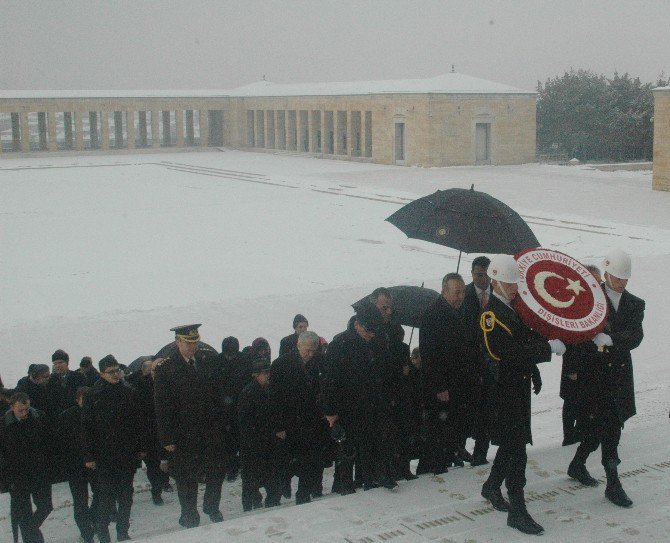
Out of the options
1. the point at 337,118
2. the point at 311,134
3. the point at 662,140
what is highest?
the point at 337,118

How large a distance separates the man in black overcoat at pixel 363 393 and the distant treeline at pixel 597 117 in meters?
41.0

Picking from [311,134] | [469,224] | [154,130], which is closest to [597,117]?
[311,134]

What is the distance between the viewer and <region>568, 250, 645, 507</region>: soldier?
5234 mm

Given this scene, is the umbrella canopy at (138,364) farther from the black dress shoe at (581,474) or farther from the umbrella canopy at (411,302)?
the black dress shoe at (581,474)

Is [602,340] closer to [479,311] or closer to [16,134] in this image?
[479,311]

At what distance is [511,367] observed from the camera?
4914 mm

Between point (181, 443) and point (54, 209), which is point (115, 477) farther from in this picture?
point (54, 209)

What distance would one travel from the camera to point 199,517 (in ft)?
18.7

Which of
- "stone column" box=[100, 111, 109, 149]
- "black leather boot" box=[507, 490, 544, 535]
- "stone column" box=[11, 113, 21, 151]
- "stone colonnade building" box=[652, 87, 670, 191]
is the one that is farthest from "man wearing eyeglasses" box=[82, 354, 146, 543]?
"stone column" box=[11, 113, 21, 151]

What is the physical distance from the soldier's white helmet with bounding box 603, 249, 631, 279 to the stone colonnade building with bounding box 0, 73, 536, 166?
35.3 metres

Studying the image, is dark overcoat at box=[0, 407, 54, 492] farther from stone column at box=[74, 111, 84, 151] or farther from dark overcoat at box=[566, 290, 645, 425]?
stone column at box=[74, 111, 84, 151]

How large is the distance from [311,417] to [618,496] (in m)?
1.89

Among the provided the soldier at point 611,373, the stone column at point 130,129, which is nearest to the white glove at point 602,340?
the soldier at point 611,373

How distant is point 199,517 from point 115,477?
1.82 ft
